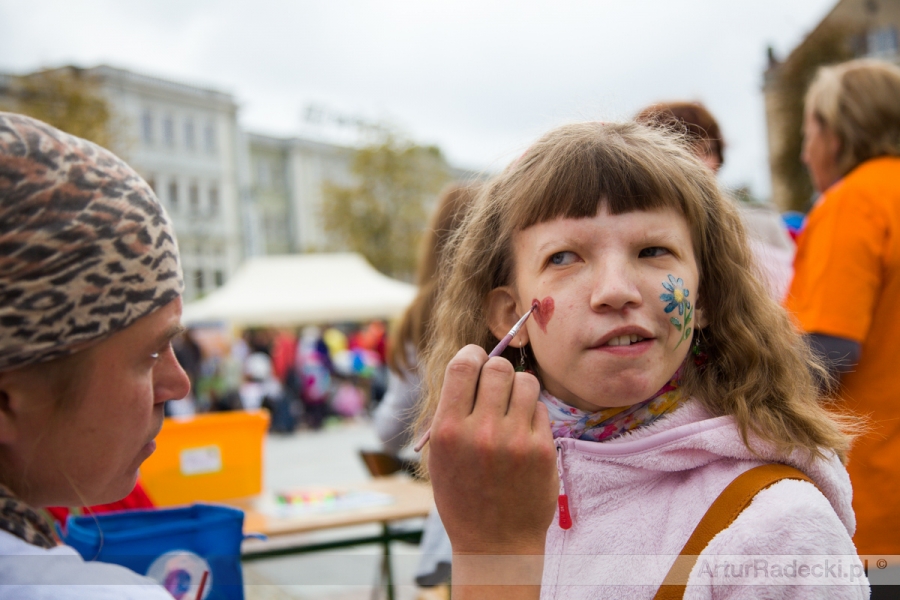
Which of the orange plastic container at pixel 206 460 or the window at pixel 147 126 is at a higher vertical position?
the orange plastic container at pixel 206 460

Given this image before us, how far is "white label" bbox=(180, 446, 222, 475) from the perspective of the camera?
3020mm

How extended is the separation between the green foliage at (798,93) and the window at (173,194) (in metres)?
25.8

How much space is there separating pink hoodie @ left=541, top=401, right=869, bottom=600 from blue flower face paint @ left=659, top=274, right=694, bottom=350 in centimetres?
12

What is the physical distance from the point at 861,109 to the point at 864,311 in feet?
2.30

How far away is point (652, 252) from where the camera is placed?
1.11 meters

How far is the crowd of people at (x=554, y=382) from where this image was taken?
851 millimetres

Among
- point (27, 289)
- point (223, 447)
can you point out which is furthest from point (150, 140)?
point (27, 289)

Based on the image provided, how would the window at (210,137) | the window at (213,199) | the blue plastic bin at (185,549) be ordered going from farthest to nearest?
the window at (210,137)
the window at (213,199)
the blue plastic bin at (185,549)

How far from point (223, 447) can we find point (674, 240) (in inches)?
98.1

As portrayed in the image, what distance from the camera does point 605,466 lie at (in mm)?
1105

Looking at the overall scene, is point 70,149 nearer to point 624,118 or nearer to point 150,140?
point 624,118

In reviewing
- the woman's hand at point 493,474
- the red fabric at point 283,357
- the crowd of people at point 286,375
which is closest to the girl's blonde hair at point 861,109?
the woman's hand at point 493,474

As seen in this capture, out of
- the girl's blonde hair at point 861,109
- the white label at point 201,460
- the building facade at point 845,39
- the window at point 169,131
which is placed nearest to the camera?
the girl's blonde hair at point 861,109

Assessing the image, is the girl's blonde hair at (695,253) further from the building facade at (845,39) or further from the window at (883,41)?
the window at (883,41)
